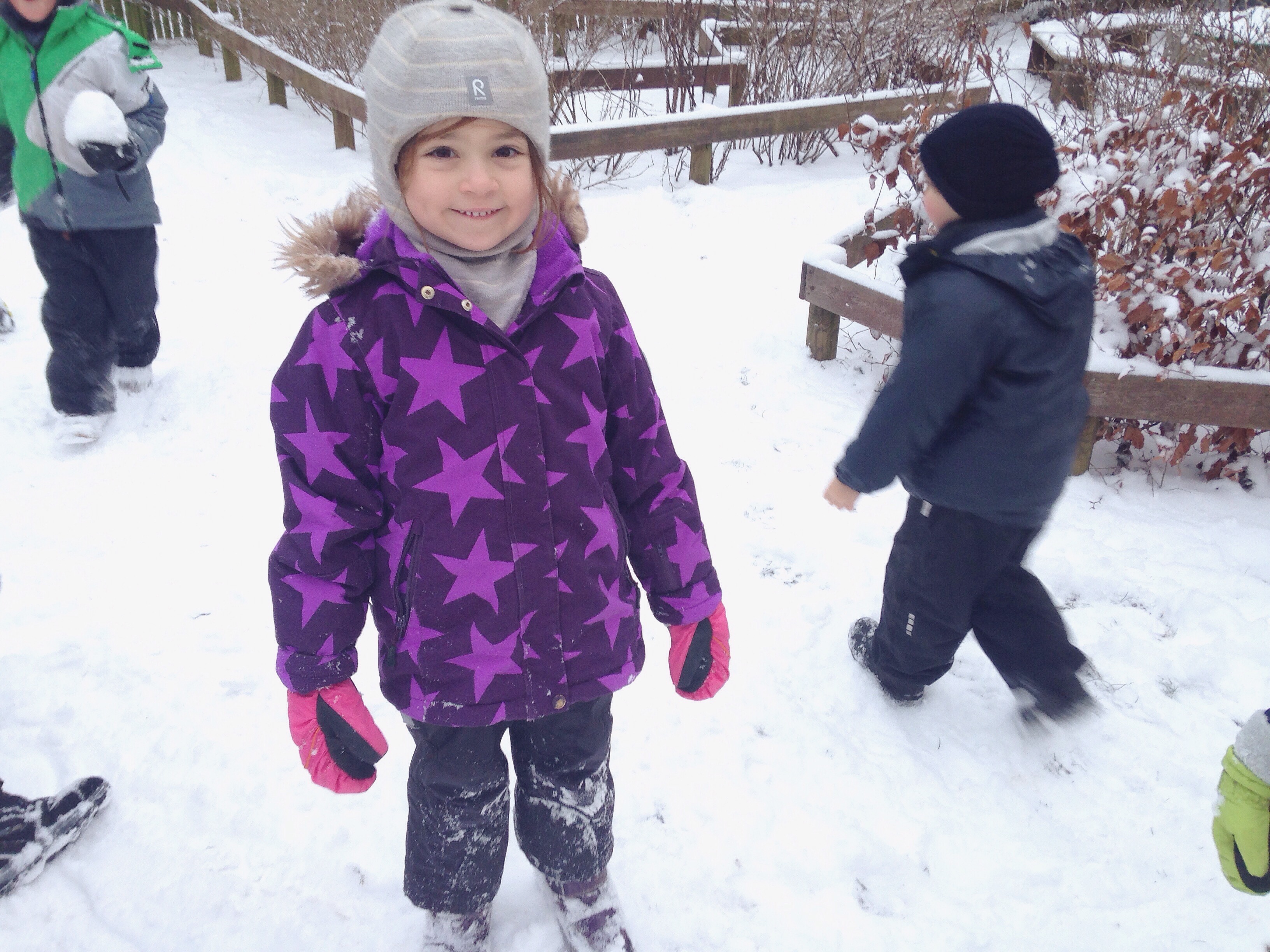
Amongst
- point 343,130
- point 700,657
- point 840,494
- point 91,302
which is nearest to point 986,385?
point 840,494

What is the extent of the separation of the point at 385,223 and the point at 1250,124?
4769 millimetres

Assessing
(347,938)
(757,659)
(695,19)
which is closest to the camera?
(347,938)

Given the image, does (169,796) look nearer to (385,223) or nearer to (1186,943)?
(385,223)

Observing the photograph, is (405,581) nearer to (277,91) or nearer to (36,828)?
(36,828)

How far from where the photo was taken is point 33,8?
3.03 metres

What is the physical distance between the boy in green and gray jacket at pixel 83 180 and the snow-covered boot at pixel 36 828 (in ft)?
6.67

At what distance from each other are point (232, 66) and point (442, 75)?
10484 mm

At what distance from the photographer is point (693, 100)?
7.12 m

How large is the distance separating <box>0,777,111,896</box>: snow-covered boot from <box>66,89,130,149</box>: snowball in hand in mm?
2348

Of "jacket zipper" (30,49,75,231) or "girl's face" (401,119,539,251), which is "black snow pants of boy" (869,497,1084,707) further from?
"jacket zipper" (30,49,75,231)

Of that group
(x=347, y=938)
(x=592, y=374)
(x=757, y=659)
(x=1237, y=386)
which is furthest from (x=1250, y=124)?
(x=347, y=938)

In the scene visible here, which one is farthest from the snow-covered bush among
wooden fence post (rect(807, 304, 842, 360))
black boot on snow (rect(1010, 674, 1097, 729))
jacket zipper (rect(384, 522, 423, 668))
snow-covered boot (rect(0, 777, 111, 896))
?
snow-covered boot (rect(0, 777, 111, 896))

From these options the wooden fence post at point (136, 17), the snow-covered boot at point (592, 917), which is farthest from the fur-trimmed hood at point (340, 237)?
the wooden fence post at point (136, 17)

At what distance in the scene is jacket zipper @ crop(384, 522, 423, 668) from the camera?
4.63ft
